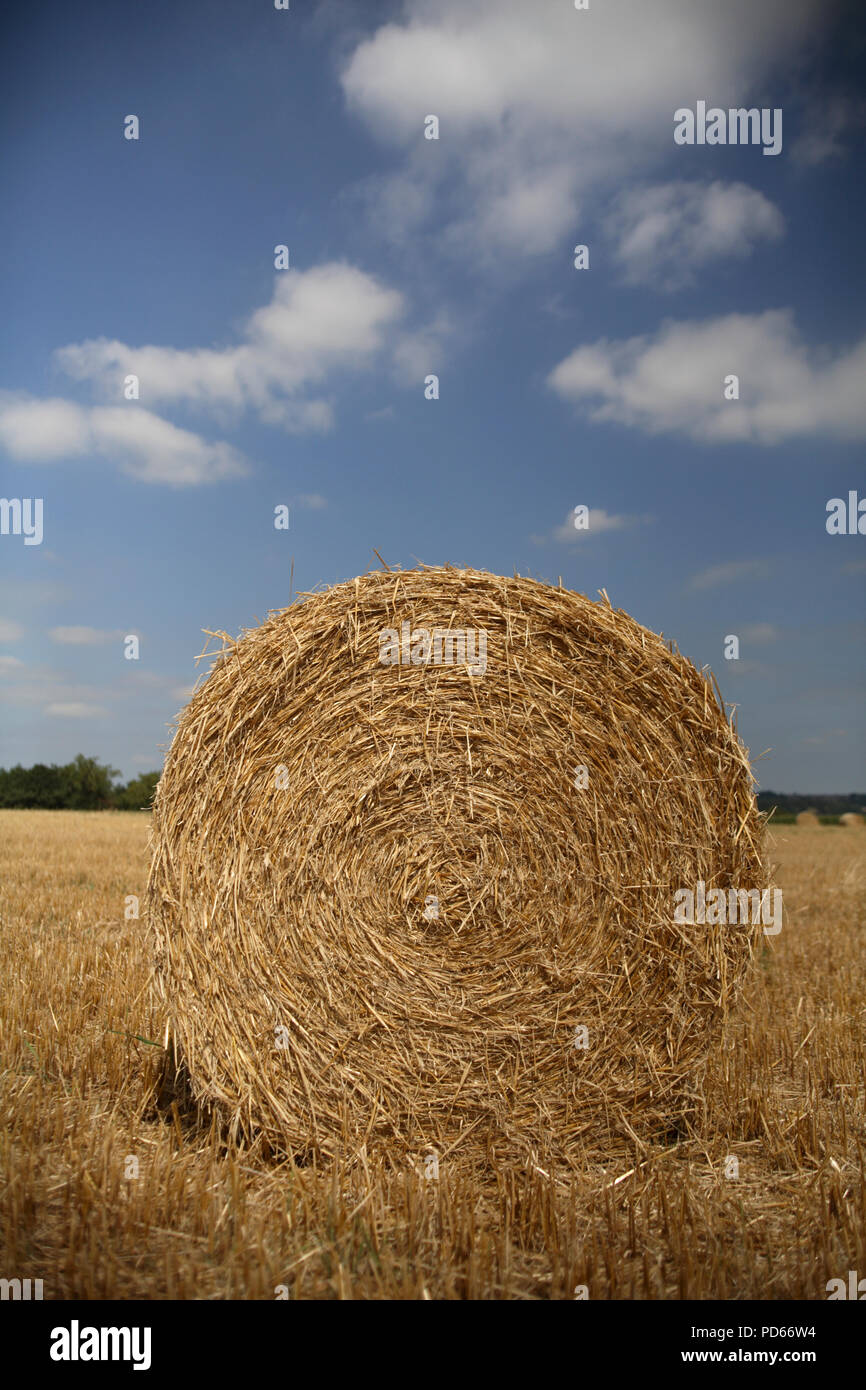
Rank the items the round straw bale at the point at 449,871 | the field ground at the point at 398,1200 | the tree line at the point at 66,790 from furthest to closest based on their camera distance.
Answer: the tree line at the point at 66,790 < the round straw bale at the point at 449,871 < the field ground at the point at 398,1200

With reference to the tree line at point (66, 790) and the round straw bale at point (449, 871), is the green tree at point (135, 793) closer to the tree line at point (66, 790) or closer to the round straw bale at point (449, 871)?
the tree line at point (66, 790)

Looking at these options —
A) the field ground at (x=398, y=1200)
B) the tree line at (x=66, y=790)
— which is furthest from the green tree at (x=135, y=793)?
the field ground at (x=398, y=1200)

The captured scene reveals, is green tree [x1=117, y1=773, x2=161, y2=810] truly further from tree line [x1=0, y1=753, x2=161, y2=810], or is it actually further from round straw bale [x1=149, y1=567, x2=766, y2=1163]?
round straw bale [x1=149, y1=567, x2=766, y2=1163]

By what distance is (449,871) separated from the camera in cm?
434

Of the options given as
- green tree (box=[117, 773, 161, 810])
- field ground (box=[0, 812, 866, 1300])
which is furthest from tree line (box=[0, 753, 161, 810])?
field ground (box=[0, 812, 866, 1300])

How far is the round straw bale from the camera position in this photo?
414cm

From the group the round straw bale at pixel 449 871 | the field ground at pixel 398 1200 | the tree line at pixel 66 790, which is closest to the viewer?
the field ground at pixel 398 1200

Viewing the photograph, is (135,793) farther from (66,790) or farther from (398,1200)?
(398,1200)

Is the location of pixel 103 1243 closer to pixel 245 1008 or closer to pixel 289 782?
pixel 245 1008

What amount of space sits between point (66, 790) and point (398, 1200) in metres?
41.2

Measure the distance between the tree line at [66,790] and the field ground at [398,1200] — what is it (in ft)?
122

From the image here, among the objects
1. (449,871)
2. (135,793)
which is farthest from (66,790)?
(449,871)

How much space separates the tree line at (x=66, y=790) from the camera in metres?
40.6

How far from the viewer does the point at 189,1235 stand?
3205 mm
